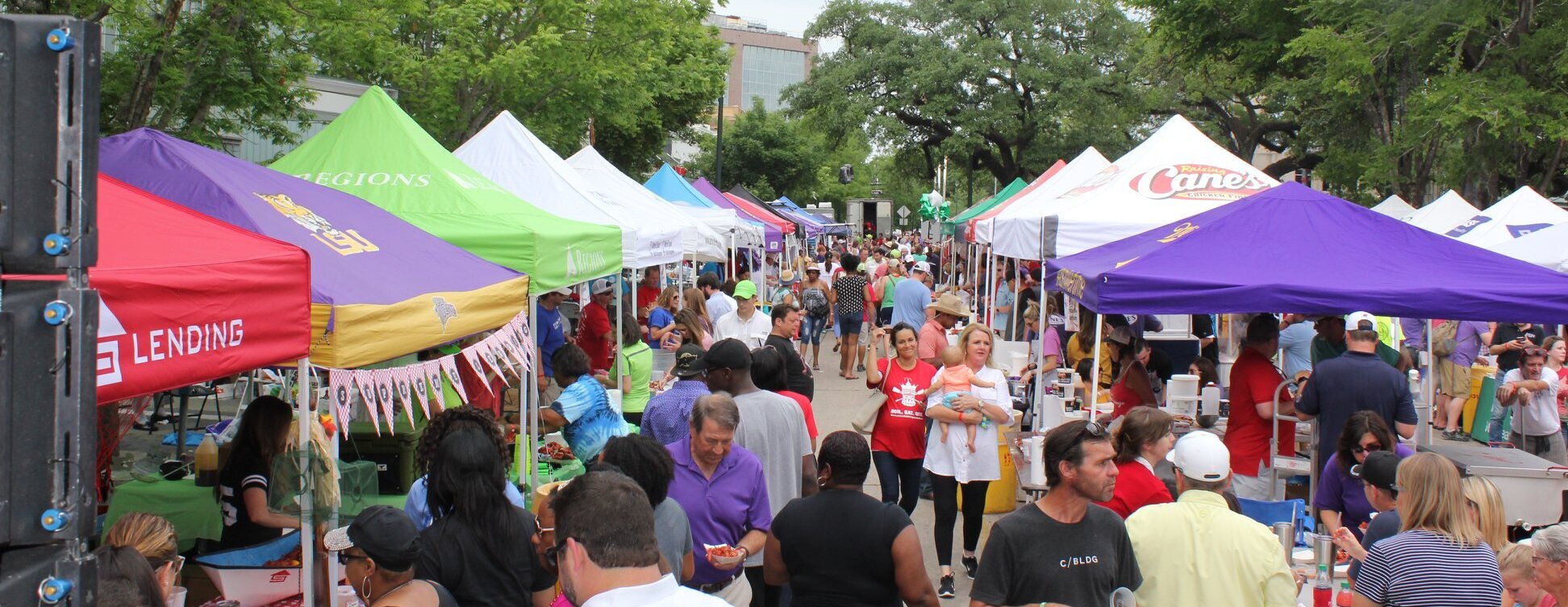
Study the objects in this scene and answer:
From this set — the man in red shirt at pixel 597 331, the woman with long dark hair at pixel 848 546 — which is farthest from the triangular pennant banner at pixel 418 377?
the man in red shirt at pixel 597 331

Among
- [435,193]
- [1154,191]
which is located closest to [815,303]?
[1154,191]

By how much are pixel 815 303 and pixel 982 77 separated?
26870mm

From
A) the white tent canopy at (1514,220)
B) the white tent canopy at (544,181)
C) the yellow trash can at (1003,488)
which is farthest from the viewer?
the white tent canopy at (1514,220)

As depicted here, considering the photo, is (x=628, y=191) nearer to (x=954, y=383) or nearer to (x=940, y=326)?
(x=940, y=326)

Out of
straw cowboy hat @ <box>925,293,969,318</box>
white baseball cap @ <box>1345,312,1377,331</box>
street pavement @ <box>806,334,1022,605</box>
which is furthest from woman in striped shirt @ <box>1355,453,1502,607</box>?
straw cowboy hat @ <box>925,293,969,318</box>

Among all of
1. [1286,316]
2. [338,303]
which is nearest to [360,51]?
[1286,316]

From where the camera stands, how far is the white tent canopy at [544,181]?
1071 cm

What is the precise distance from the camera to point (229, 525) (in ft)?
17.8

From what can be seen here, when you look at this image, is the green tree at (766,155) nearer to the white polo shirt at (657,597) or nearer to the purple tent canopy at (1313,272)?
the purple tent canopy at (1313,272)

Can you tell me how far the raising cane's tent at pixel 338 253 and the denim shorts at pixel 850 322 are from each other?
37.3 ft

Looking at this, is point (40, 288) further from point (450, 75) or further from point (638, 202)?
point (450, 75)

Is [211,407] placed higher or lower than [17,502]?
lower

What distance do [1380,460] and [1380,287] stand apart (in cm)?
207

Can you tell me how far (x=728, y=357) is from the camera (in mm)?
5777
